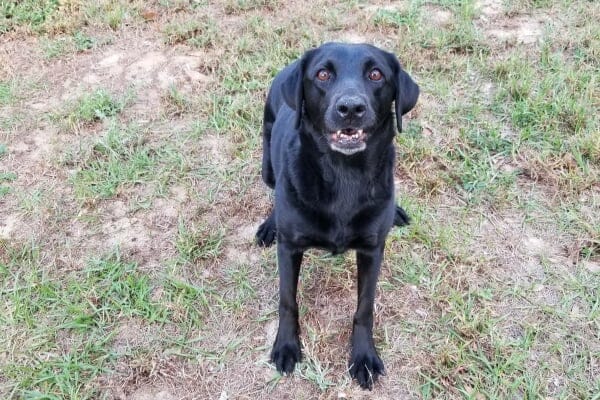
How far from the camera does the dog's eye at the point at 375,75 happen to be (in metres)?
2.06

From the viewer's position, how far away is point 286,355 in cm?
233

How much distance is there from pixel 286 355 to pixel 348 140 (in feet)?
3.32

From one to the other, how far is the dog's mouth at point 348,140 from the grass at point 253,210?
2.99 ft

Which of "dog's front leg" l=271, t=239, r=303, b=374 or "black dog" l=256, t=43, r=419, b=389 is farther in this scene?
"dog's front leg" l=271, t=239, r=303, b=374

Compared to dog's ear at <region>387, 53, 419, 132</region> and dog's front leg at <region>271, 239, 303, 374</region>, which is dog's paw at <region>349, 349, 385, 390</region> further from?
dog's ear at <region>387, 53, 419, 132</region>

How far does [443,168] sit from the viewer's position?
3.26 metres

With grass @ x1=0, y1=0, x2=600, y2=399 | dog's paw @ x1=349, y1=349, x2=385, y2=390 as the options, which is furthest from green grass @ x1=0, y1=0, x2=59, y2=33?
dog's paw @ x1=349, y1=349, x2=385, y2=390

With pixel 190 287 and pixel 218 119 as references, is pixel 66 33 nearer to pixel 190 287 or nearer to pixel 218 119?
pixel 218 119

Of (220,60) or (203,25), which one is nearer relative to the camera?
(220,60)

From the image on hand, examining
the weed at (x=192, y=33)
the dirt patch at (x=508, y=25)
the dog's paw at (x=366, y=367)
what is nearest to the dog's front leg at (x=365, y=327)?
the dog's paw at (x=366, y=367)

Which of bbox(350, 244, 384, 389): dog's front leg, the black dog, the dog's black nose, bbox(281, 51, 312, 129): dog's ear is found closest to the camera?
the dog's black nose

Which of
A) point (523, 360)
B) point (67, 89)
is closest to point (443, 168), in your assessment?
point (523, 360)

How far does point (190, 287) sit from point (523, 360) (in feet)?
5.24

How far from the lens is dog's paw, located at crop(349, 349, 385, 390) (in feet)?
7.40
